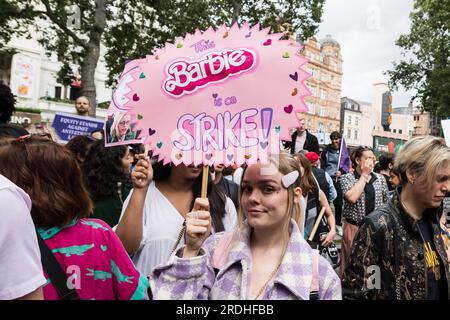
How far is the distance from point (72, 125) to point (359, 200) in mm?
4524

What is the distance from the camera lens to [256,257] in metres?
1.90

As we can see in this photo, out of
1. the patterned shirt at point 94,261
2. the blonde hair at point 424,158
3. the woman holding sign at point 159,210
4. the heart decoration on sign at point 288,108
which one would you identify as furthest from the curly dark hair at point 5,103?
the blonde hair at point 424,158

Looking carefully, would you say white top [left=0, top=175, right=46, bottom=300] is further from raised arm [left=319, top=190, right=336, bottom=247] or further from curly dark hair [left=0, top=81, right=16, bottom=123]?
raised arm [left=319, top=190, right=336, bottom=247]

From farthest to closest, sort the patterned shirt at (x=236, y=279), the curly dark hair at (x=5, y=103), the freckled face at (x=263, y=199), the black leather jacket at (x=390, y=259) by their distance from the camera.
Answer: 1. the curly dark hair at (x=5, y=103)
2. the black leather jacket at (x=390, y=259)
3. the freckled face at (x=263, y=199)
4. the patterned shirt at (x=236, y=279)

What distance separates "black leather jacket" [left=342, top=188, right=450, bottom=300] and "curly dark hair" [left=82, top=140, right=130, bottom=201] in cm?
179

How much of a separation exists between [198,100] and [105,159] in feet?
4.97

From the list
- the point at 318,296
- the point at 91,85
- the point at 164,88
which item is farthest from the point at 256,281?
the point at 91,85

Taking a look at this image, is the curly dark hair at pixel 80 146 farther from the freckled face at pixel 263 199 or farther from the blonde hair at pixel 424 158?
the blonde hair at pixel 424 158

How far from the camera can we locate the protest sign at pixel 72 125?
675 cm

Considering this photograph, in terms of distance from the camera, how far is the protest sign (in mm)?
6754

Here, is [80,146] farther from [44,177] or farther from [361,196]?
[361,196]

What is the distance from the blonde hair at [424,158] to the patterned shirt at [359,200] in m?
2.31
